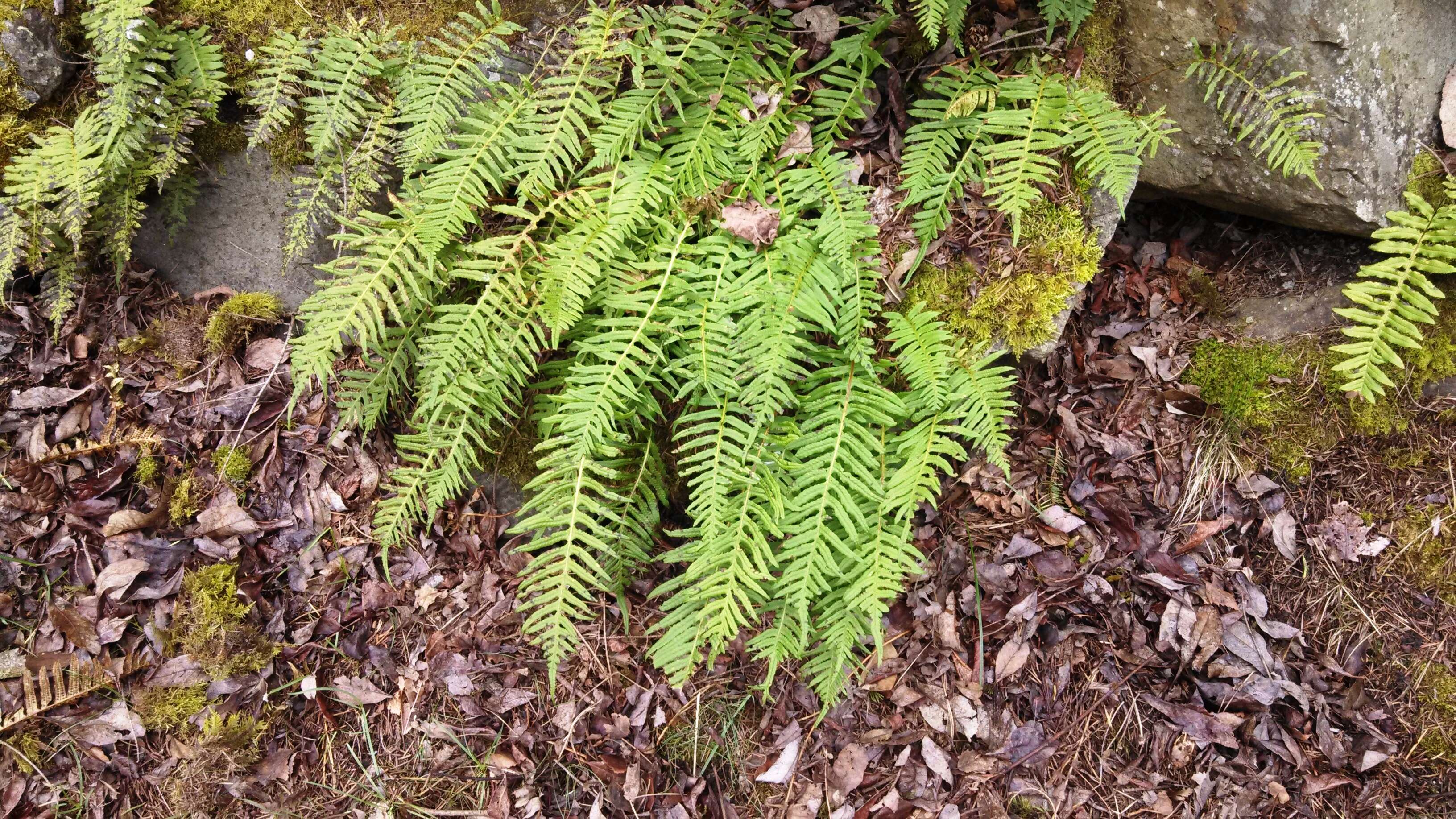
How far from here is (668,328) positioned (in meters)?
3.03

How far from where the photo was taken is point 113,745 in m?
3.39

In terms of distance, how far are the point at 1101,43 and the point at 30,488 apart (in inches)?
186

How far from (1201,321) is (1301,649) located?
1454 millimetres

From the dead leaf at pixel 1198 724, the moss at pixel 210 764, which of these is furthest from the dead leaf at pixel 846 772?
the moss at pixel 210 764

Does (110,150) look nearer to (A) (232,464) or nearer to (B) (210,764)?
(A) (232,464)

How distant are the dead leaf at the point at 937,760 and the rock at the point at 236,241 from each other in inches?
129

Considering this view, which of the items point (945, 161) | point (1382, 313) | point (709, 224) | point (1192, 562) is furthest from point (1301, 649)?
point (709, 224)

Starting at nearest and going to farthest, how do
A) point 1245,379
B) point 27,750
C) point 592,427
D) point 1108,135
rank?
point 592,427 < point 1108,135 < point 27,750 < point 1245,379

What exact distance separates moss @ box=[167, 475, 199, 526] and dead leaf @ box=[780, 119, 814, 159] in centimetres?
281

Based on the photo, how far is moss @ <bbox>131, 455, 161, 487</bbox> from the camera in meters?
3.55

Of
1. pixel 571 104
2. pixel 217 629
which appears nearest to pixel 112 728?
pixel 217 629

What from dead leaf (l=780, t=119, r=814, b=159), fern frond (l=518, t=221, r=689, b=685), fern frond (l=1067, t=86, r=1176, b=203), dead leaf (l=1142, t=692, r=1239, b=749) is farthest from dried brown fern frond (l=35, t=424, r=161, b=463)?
dead leaf (l=1142, t=692, r=1239, b=749)

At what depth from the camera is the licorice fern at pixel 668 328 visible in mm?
3016

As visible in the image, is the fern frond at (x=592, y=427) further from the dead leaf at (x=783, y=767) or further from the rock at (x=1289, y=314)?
the rock at (x=1289, y=314)
